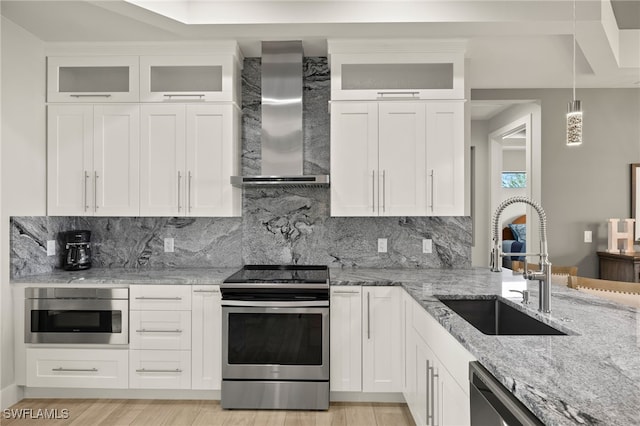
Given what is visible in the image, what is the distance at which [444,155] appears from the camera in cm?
315

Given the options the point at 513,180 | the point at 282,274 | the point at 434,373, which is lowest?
the point at 434,373

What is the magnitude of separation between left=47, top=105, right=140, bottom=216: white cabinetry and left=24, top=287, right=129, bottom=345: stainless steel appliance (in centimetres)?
64

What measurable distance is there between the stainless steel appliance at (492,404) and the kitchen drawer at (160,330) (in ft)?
6.83

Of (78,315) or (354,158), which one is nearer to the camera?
(78,315)

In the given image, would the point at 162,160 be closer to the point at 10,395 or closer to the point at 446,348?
the point at 10,395

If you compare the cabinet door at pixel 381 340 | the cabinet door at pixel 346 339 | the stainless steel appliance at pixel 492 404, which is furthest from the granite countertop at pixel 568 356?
the cabinet door at pixel 346 339

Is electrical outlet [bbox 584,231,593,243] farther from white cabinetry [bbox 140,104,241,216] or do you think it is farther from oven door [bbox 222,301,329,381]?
white cabinetry [bbox 140,104,241,216]

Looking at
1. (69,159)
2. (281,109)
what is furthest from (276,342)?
(69,159)

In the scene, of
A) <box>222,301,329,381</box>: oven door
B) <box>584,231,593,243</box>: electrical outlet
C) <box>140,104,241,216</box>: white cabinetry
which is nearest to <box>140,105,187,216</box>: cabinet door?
<box>140,104,241,216</box>: white cabinetry

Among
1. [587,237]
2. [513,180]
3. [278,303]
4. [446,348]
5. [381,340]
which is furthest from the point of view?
[513,180]

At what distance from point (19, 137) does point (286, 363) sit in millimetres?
2452

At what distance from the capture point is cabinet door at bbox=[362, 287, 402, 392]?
9.39ft

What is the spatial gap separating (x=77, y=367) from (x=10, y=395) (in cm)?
46

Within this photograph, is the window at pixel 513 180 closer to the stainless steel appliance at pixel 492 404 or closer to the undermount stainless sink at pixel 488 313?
the undermount stainless sink at pixel 488 313
